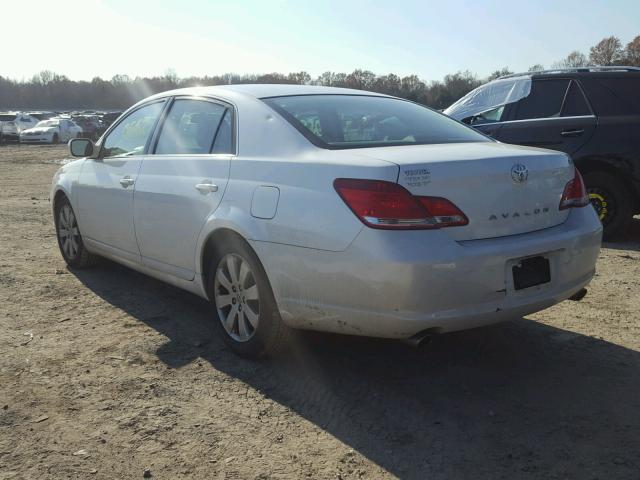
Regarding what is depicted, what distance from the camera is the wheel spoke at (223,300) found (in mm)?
3807

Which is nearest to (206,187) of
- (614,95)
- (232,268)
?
(232,268)

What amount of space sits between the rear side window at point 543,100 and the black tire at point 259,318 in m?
4.79

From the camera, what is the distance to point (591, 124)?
6.75 meters

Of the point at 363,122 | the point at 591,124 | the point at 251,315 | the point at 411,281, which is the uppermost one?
the point at 363,122

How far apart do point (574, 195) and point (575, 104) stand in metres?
3.89

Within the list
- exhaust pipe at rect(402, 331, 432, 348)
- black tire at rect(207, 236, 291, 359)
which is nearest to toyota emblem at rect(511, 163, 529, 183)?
exhaust pipe at rect(402, 331, 432, 348)

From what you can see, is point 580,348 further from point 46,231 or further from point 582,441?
point 46,231

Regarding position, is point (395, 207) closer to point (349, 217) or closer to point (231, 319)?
point (349, 217)

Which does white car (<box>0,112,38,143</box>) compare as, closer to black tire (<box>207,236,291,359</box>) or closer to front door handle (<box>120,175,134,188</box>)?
front door handle (<box>120,175,134,188</box>)

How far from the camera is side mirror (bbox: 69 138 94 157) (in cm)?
544

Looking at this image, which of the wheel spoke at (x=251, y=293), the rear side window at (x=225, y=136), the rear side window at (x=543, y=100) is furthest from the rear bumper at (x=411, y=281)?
the rear side window at (x=543, y=100)

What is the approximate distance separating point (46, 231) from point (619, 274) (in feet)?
21.1

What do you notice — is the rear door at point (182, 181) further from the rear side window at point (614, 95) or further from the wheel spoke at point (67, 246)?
the rear side window at point (614, 95)

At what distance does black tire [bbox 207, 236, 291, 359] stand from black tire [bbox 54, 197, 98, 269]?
2410 mm
